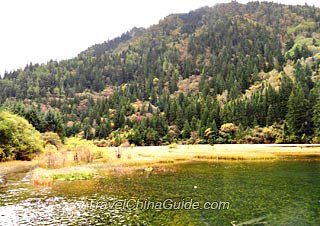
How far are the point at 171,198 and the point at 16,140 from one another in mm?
44611

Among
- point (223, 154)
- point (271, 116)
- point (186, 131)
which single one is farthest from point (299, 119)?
point (186, 131)

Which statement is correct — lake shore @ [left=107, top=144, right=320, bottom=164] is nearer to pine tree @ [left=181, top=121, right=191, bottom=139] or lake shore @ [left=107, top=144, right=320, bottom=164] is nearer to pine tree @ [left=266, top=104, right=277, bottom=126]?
pine tree @ [left=266, top=104, right=277, bottom=126]

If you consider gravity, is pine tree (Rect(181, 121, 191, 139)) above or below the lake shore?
above

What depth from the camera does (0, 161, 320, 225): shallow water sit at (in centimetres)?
2548

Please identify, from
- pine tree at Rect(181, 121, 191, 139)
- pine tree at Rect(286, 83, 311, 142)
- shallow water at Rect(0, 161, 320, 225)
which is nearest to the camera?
shallow water at Rect(0, 161, 320, 225)

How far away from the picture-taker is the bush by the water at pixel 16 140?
67312 mm

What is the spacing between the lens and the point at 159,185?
3950 cm

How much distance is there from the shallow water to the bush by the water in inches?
809

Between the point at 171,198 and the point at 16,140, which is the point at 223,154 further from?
the point at 171,198

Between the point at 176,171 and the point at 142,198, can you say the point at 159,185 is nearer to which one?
the point at 142,198

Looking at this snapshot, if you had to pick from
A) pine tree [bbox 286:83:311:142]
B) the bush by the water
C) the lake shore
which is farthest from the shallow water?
pine tree [bbox 286:83:311:142]

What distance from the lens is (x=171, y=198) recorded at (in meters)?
32.5

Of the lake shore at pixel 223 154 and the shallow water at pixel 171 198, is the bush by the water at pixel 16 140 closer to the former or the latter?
the lake shore at pixel 223 154

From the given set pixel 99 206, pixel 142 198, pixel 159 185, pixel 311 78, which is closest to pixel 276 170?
pixel 159 185
